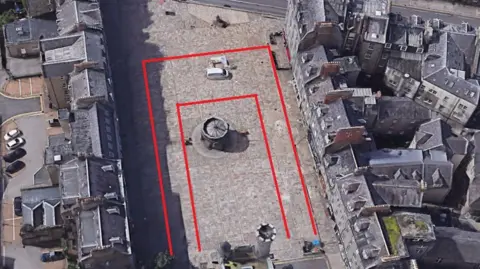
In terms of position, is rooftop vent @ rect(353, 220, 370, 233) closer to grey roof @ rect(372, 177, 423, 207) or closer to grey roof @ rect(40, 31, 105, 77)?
grey roof @ rect(372, 177, 423, 207)

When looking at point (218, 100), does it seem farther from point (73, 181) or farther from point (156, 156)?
point (73, 181)

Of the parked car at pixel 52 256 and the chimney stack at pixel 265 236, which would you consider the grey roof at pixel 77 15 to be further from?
the chimney stack at pixel 265 236

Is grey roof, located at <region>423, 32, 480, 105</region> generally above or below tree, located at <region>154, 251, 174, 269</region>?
above

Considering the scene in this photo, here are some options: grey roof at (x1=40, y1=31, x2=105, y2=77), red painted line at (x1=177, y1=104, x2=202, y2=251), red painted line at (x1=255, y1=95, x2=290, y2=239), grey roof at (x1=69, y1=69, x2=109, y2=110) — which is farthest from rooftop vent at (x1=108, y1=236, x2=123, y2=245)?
grey roof at (x1=40, y1=31, x2=105, y2=77)

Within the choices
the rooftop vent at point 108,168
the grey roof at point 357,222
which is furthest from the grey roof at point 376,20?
the rooftop vent at point 108,168

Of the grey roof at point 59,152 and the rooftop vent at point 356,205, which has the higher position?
the grey roof at point 59,152

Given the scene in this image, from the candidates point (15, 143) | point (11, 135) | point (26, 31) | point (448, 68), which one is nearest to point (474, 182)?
point (448, 68)
